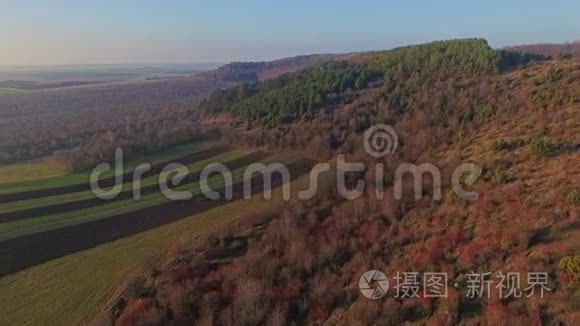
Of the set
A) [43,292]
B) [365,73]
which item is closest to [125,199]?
[43,292]

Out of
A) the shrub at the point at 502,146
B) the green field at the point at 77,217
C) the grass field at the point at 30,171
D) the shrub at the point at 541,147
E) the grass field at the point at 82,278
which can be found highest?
the shrub at the point at 541,147

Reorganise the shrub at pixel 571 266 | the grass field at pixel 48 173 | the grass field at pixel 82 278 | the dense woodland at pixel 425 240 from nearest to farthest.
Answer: the shrub at pixel 571 266, the dense woodland at pixel 425 240, the grass field at pixel 82 278, the grass field at pixel 48 173

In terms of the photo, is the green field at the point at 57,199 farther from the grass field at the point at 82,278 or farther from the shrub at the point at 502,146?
the shrub at the point at 502,146

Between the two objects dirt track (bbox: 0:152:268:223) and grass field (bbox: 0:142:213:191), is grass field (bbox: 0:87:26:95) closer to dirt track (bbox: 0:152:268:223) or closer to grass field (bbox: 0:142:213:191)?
grass field (bbox: 0:142:213:191)

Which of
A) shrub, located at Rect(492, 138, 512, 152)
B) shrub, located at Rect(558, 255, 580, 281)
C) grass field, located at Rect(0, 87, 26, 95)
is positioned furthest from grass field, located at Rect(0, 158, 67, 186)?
grass field, located at Rect(0, 87, 26, 95)

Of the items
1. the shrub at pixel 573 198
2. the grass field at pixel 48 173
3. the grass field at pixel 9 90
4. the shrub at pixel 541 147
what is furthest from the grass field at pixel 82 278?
the grass field at pixel 9 90

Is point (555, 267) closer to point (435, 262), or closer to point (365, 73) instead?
point (435, 262)

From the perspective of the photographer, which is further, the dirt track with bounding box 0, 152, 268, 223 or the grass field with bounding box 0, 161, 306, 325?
the dirt track with bounding box 0, 152, 268, 223
